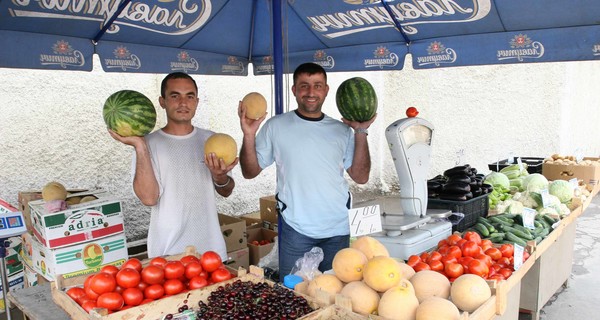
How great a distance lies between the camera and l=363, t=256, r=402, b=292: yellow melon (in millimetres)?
1855

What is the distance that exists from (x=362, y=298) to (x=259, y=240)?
372 centimetres

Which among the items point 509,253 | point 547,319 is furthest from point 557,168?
point 509,253

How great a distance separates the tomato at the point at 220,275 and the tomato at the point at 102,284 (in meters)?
0.46


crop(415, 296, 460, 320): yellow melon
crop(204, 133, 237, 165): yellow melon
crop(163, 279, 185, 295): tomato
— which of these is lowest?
crop(163, 279, 185, 295): tomato

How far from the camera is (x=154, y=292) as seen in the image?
2.06m

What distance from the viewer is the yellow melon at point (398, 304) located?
178 centimetres

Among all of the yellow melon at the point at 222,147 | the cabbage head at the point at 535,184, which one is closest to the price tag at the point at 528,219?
the cabbage head at the point at 535,184

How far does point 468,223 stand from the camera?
12.1 ft

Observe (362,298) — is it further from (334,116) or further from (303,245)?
(334,116)

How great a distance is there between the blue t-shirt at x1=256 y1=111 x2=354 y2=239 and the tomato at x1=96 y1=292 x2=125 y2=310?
4.17 feet

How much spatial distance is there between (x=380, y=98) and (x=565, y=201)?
6.14 m

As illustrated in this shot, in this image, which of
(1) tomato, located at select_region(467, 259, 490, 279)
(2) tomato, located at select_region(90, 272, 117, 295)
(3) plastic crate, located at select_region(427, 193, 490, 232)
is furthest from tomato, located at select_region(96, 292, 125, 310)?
(3) plastic crate, located at select_region(427, 193, 490, 232)

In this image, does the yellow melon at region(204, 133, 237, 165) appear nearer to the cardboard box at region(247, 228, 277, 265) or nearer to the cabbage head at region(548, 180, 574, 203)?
the cardboard box at region(247, 228, 277, 265)

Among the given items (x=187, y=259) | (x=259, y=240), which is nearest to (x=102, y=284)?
(x=187, y=259)
